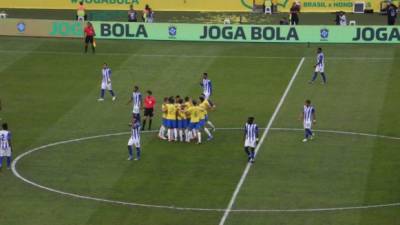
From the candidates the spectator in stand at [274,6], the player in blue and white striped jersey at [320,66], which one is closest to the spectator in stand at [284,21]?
the spectator in stand at [274,6]

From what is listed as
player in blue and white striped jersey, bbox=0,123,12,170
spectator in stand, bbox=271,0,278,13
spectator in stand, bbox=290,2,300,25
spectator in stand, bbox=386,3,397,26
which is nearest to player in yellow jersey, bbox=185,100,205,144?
player in blue and white striped jersey, bbox=0,123,12,170

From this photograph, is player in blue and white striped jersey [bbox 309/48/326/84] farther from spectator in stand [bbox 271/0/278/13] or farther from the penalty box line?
spectator in stand [bbox 271/0/278/13]

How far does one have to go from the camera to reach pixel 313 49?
72812mm

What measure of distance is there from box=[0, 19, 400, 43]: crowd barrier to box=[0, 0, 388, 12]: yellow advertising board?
14.4 meters

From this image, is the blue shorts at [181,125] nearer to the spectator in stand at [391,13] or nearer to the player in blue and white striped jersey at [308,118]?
the player in blue and white striped jersey at [308,118]

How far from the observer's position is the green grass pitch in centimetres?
4122

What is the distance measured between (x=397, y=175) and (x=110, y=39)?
35.6m

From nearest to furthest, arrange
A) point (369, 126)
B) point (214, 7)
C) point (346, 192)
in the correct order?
point (346, 192), point (369, 126), point (214, 7)

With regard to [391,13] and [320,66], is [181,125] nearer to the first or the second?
[320,66]

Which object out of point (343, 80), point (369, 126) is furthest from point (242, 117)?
point (343, 80)

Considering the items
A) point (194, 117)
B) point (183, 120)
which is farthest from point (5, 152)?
point (194, 117)

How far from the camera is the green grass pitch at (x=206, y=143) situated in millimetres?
41219

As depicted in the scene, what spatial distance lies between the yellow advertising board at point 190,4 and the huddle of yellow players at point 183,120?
128 ft

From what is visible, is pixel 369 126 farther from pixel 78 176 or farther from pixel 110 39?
pixel 110 39
